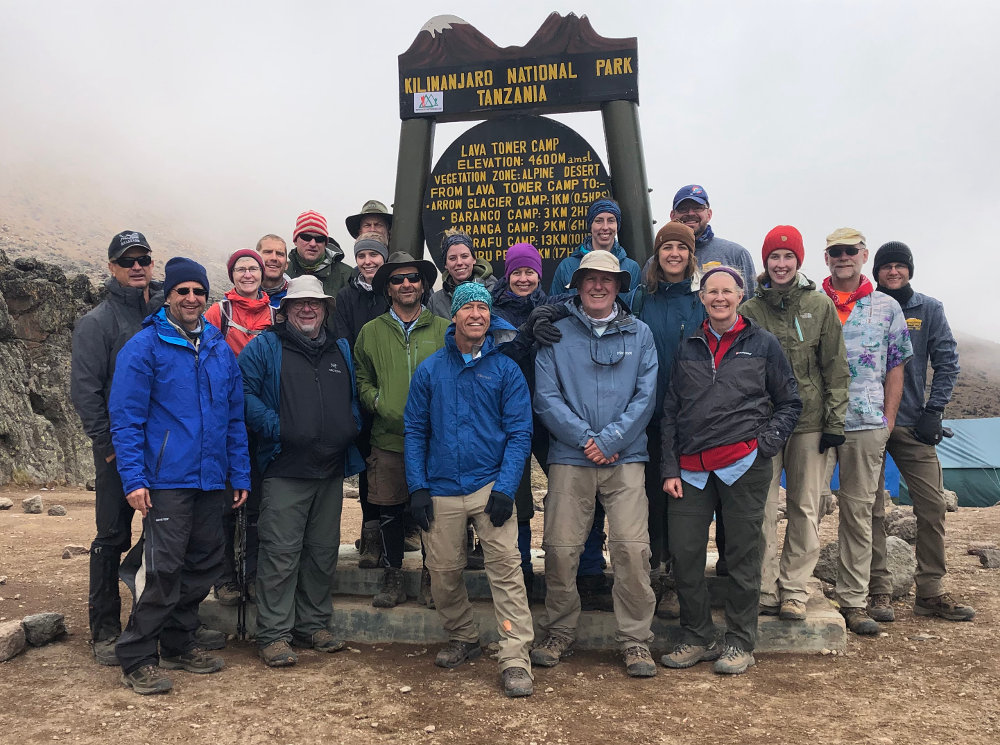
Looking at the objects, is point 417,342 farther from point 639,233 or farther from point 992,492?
point 992,492

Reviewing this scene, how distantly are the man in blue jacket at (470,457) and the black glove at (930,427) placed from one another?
125 inches

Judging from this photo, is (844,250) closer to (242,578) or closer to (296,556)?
(296,556)

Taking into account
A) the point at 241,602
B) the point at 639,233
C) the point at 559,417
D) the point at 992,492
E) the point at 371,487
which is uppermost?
the point at 639,233

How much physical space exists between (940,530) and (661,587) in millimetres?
2395

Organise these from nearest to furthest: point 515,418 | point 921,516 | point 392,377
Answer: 1. point 515,418
2. point 392,377
3. point 921,516

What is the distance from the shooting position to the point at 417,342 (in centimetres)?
531

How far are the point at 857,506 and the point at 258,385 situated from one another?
417 centimetres

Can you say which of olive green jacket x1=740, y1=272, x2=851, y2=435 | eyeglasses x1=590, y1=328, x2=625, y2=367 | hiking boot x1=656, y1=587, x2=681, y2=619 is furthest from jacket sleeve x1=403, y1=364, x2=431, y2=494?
olive green jacket x1=740, y1=272, x2=851, y2=435

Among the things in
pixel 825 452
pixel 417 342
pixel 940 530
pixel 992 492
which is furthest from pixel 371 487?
pixel 992 492

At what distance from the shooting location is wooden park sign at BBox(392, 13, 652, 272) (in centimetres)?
676

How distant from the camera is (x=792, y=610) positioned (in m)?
5.08

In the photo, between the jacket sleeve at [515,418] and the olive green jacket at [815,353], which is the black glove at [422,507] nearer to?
the jacket sleeve at [515,418]

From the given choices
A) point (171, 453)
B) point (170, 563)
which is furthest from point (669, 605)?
point (171, 453)

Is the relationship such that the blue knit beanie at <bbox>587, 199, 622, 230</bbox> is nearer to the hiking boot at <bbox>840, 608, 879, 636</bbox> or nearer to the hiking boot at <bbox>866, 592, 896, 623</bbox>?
the hiking boot at <bbox>840, 608, 879, 636</bbox>
